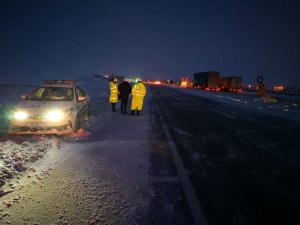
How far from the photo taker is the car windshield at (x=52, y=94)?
812cm

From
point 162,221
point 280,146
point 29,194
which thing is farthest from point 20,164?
point 280,146

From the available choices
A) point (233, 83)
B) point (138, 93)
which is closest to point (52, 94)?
point (138, 93)

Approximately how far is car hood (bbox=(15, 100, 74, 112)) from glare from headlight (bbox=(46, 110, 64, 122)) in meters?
0.16

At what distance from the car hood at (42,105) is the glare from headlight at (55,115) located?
0.16m

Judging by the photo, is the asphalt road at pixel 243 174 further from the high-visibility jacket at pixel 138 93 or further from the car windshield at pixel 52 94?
the car windshield at pixel 52 94

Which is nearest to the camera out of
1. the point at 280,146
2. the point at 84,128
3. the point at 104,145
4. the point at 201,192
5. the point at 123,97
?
the point at 201,192

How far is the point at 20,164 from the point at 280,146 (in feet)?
22.2

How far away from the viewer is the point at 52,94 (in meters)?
8.63

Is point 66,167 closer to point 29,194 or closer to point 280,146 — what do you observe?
point 29,194

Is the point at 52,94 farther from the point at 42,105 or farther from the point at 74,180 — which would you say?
the point at 74,180

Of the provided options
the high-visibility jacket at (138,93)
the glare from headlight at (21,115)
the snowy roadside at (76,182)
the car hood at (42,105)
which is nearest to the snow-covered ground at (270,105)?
the high-visibility jacket at (138,93)

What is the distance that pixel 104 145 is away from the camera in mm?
6332

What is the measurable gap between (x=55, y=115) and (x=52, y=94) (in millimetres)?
2129

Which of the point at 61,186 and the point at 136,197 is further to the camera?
the point at 61,186
